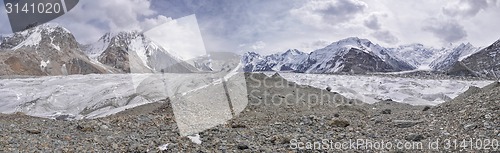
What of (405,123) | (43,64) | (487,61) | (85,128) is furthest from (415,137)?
(43,64)

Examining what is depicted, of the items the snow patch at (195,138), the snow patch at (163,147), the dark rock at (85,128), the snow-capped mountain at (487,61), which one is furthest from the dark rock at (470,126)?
the snow-capped mountain at (487,61)

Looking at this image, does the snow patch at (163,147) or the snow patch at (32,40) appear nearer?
the snow patch at (163,147)

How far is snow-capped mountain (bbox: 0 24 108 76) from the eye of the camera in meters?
127

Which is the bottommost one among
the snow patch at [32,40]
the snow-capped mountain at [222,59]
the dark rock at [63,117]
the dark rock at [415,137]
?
the dark rock at [63,117]

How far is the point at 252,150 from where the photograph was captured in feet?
30.8

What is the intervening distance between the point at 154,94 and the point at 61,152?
1736 cm

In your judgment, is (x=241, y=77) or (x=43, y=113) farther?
(x=43, y=113)

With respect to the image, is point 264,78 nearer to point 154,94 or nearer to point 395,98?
point 154,94

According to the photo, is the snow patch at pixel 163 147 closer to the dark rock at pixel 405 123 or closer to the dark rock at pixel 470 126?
the dark rock at pixel 405 123

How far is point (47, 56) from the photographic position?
15912cm

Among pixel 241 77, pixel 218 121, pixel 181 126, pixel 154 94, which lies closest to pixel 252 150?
pixel 181 126

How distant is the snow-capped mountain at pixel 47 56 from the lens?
4998 inches

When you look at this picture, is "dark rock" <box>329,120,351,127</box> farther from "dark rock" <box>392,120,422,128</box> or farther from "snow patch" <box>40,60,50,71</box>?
"snow patch" <box>40,60,50,71</box>

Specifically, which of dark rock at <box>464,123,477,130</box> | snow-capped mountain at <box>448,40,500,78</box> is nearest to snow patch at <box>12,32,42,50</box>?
snow-capped mountain at <box>448,40,500,78</box>
